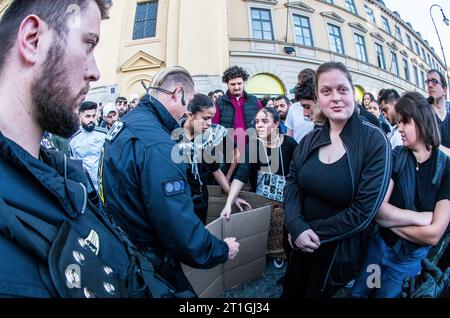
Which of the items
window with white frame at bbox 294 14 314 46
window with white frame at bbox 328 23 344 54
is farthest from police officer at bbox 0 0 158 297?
window with white frame at bbox 294 14 314 46

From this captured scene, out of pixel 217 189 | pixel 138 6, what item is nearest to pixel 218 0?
pixel 138 6

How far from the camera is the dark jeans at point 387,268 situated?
1468mm

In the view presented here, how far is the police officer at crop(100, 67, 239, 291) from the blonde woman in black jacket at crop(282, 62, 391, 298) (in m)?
0.52

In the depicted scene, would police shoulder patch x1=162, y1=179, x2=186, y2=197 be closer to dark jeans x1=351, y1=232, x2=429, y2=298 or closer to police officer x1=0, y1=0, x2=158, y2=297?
police officer x1=0, y1=0, x2=158, y2=297

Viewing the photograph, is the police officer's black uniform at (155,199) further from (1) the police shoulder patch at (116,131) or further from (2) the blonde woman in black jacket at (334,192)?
(2) the blonde woman in black jacket at (334,192)

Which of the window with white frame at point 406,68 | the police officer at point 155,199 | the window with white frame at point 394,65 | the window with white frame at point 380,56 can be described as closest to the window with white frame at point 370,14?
the window with white frame at point 380,56

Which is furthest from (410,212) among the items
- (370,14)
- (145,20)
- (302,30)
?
(145,20)

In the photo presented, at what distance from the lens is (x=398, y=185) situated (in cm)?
150

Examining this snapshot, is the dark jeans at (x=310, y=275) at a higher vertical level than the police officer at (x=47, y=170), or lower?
lower

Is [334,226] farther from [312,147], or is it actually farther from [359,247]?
[312,147]

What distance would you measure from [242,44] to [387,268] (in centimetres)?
1156

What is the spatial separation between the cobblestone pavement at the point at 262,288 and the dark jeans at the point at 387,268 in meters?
0.81

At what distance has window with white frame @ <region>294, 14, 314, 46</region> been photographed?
1107 cm

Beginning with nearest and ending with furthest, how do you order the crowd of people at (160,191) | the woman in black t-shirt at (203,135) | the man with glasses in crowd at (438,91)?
1. the crowd of people at (160,191)
2. the woman in black t-shirt at (203,135)
3. the man with glasses in crowd at (438,91)
